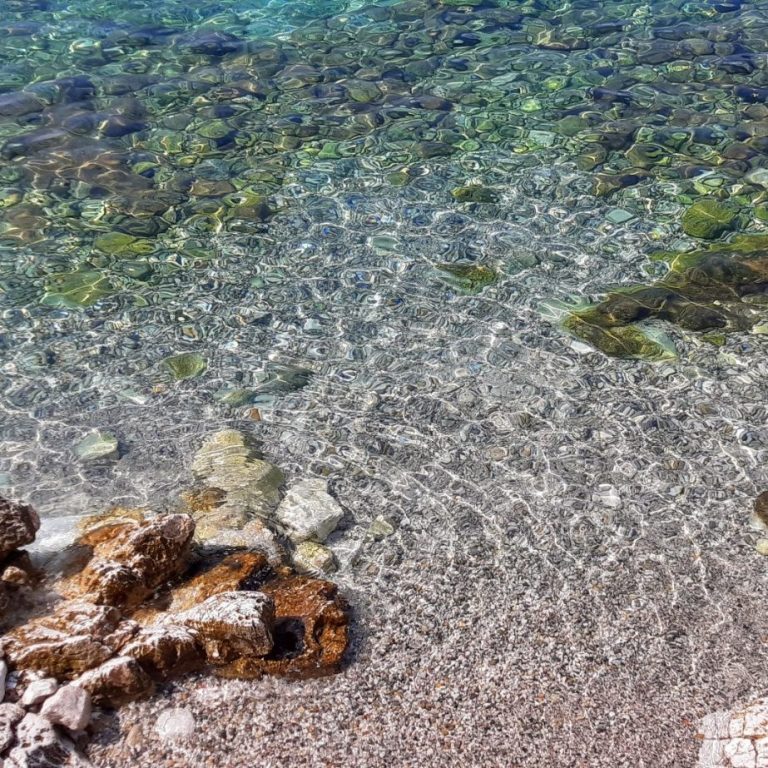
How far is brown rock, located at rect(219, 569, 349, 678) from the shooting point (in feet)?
13.0

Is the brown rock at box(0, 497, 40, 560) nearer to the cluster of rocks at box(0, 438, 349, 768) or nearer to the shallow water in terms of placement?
the cluster of rocks at box(0, 438, 349, 768)

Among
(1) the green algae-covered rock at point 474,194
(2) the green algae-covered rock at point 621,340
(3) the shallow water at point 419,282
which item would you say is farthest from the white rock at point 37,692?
(1) the green algae-covered rock at point 474,194

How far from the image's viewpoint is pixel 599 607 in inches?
175

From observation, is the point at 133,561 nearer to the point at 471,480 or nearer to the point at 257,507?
the point at 257,507

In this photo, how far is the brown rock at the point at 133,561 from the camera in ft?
13.6

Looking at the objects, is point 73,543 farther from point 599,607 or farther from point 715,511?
point 715,511

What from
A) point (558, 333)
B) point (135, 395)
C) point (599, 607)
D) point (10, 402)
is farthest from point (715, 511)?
point (10, 402)

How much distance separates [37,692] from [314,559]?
1668 mm

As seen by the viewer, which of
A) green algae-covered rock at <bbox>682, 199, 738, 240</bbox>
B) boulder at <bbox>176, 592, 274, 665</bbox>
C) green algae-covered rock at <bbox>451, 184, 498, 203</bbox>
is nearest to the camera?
boulder at <bbox>176, 592, 274, 665</bbox>

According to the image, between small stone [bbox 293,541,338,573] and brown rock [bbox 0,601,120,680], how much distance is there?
1156mm

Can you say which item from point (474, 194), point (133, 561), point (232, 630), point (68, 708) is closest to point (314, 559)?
point (232, 630)

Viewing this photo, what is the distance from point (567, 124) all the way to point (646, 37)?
314 cm

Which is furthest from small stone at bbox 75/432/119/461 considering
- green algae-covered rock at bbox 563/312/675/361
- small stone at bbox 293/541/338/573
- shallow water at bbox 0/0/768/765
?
green algae-covered rock at bbox 563/312/675/361

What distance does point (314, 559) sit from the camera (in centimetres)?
473
